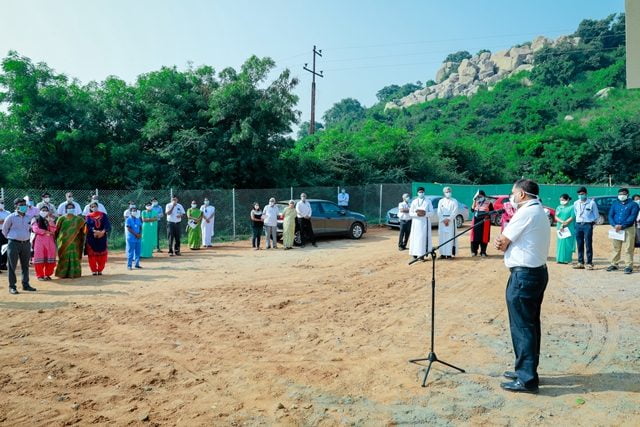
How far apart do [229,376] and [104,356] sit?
1827mm

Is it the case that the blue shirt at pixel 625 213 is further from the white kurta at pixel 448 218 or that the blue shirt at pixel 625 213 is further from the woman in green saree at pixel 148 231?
the woman in green saree at pixel 148 231

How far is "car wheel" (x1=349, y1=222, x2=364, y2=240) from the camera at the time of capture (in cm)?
1966

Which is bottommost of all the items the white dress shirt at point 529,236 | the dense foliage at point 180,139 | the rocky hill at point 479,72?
the white dress shirt at point 529,236

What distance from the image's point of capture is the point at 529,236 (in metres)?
5.08

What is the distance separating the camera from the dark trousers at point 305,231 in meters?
17.5

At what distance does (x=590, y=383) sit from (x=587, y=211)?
7.95 meters

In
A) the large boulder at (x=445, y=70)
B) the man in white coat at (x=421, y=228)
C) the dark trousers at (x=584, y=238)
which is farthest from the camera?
the large boulder at (x=445, y=70)

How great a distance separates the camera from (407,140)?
32469 mm

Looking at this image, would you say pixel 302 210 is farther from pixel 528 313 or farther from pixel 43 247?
pixel 528 313

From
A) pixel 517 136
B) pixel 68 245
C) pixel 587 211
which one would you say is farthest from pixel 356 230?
pixel 517 136

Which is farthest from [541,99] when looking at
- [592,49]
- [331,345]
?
[331,345]

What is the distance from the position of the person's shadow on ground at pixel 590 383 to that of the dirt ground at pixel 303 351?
0.02 metres

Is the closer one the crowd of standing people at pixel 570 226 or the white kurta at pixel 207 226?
the crowd of standing people at pixel 570 226

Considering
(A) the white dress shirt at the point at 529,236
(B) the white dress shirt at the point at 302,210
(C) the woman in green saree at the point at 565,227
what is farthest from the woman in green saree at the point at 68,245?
(C) the woman in green saree at the point at 565,227
